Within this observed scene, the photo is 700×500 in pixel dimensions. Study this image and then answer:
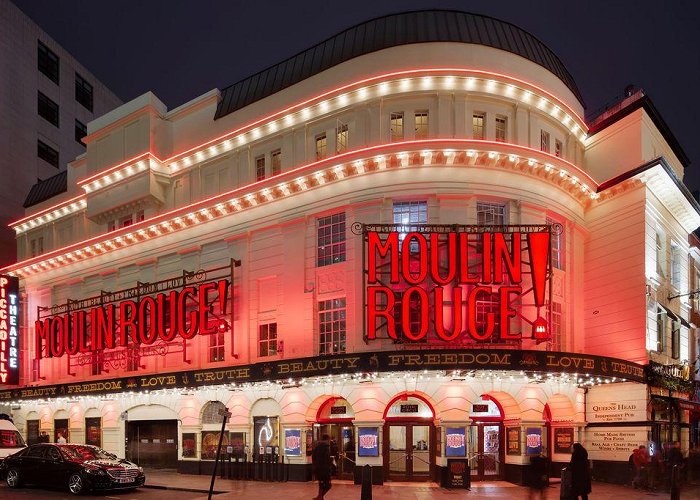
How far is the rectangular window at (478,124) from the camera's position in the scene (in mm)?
27625

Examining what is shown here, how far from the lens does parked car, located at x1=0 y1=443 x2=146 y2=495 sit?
2223 cm

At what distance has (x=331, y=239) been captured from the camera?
2814cm

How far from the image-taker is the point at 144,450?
3366 centimetres

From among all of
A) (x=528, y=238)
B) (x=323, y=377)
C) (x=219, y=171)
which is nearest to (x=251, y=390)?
(x=323, y=377)

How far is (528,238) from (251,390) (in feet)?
41.4

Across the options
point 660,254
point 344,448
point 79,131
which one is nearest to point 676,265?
point 660,254

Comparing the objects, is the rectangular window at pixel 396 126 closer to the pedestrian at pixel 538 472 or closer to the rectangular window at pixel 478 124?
the rectangular window at pixel 478 124

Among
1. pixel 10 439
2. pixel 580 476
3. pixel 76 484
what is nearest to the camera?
pixel 580 476

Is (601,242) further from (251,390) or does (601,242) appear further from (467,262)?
(251,390)

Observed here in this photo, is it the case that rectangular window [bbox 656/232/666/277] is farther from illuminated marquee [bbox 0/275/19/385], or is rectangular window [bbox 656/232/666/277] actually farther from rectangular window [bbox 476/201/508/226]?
illuminated marquee [bbox 0/275/19/385]

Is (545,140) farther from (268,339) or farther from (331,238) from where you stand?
(268,339)

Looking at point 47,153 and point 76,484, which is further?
point 47,153

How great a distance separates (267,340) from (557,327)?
11818 mm

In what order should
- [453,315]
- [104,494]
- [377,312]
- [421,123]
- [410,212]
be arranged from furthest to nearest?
[421,123] → [410,212] → [377,312] → [453,315] → [104,494]
